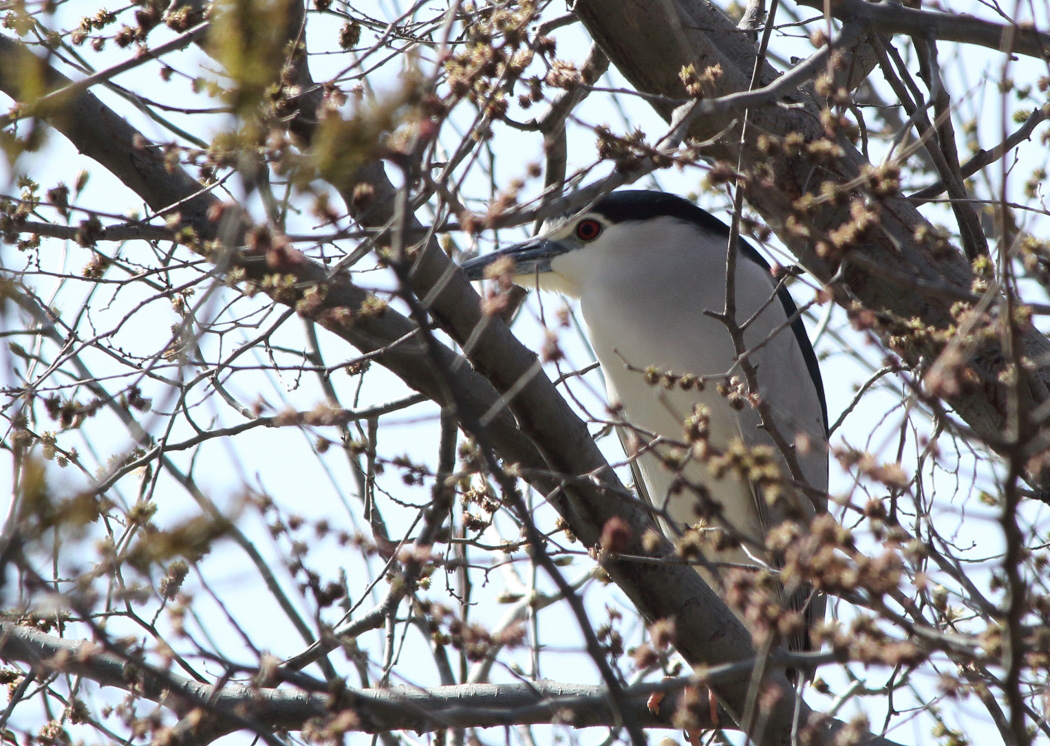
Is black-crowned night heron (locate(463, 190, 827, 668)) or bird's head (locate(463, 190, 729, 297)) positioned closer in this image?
black-crowned night heron (locate(463, 190, 827, 668))

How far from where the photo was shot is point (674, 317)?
12.2 ft

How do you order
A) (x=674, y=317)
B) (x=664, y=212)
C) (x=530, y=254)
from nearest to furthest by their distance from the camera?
(x=674, y=317) < (x=530, y=254) < (x=664, y=212)

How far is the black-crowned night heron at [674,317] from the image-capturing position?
367cm

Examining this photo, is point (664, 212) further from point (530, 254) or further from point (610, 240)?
point (530, 254)

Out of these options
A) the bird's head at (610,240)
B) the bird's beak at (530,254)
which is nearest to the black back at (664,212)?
the bird's head at (610,240)

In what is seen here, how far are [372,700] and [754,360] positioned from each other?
2.33 m

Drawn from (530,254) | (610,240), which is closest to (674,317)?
(610,240)

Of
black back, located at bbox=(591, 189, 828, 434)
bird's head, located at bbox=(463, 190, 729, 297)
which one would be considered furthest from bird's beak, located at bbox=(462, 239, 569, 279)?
black back, located at bbox=(591, 189, 828, 434)

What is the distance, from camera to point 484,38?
6.80 feet

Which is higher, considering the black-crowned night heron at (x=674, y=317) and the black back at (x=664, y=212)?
the black back at (x=664, y=212)

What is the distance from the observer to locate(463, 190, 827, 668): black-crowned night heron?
12.1ft

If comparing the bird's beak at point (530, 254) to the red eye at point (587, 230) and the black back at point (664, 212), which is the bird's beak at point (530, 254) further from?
the black back at point (664, 212)

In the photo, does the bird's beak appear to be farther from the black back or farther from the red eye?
the black back

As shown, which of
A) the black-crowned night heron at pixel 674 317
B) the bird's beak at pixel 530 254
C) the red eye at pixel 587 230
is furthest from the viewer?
the red eye at pixel 587 230
